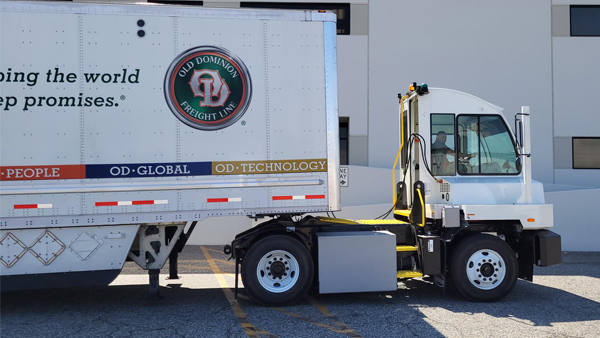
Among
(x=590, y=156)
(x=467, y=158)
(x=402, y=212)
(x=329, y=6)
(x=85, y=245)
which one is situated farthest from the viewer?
(x=329, y=6)

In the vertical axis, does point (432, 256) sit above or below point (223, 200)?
below

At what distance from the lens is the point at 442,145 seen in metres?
7.63

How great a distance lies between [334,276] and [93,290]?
3.94m

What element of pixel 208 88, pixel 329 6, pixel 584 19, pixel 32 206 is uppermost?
pixel 329 6

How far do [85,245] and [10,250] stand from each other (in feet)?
2.83

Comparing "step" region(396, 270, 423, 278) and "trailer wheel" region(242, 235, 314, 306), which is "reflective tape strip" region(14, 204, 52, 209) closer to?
"trailer wheel" region(242, 235, 314, 306)

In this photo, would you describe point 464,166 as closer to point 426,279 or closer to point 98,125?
point 426,279

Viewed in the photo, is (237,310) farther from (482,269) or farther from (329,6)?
(329,6)

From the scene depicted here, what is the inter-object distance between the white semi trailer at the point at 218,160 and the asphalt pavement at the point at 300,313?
35cm

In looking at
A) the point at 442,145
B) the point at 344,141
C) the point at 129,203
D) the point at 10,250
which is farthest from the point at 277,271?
the point at 344,141

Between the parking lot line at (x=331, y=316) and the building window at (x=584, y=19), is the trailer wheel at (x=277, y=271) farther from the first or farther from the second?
the building window at (x=584, y=19)

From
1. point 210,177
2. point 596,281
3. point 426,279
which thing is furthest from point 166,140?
point 596,281

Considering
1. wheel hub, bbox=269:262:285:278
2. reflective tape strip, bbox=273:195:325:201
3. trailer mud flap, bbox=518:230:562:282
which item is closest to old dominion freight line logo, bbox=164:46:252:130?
reflective tape strip, bbox=273:195:325:201

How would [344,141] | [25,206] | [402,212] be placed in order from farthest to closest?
[344,141] → [402,212] → [25,206]
